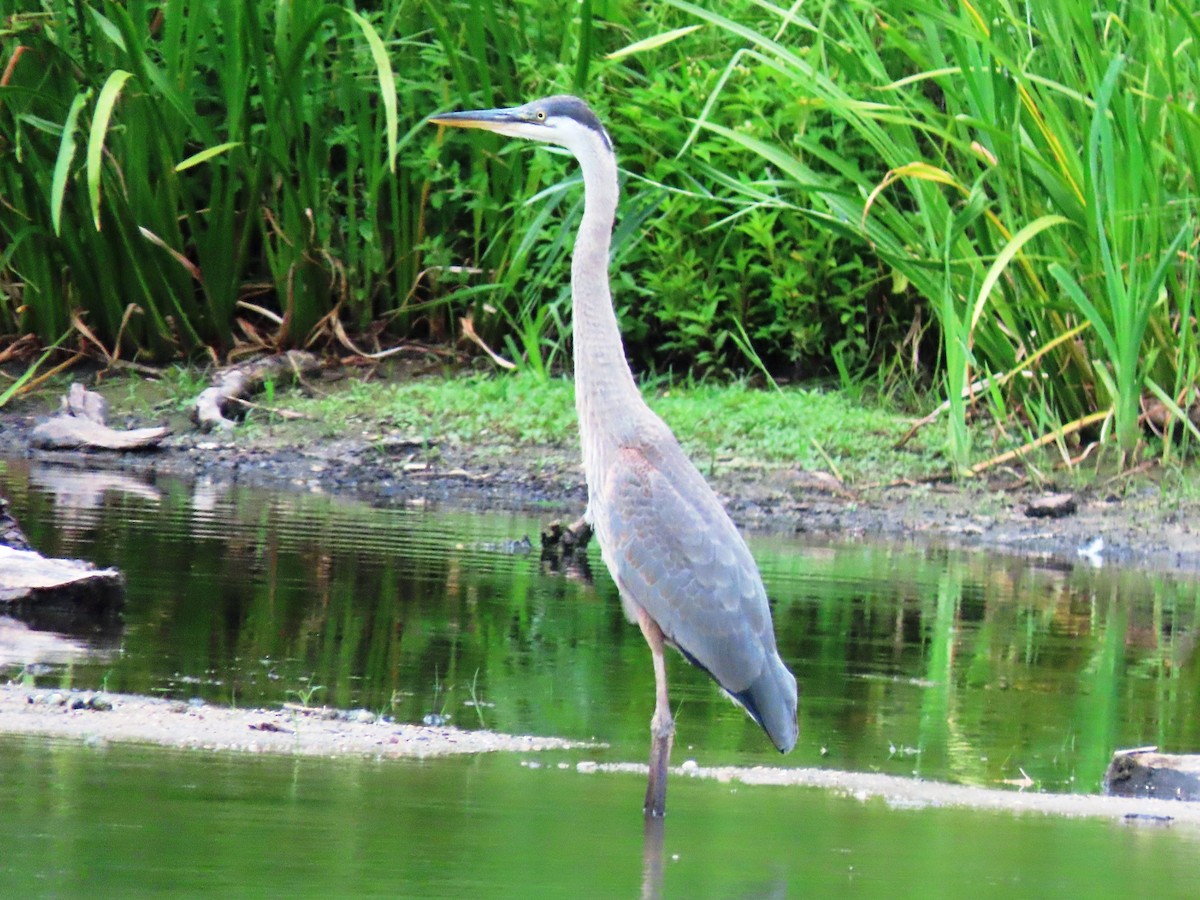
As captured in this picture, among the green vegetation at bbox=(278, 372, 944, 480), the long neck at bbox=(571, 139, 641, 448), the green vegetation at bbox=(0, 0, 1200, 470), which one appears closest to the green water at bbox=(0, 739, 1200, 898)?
the long neck at bbox=(571, 139, 641, 448)

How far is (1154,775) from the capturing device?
5047mm

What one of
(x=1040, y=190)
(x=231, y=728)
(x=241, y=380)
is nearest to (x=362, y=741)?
(x=231, y=728)

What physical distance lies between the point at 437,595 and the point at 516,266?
4.74 meters

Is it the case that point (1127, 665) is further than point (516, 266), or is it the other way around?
point (516, 266)

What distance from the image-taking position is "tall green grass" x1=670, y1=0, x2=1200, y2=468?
31.4ft

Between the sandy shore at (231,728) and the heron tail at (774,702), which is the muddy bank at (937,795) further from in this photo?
the sandy shore at (231,728)

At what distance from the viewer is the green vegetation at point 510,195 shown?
415 inches

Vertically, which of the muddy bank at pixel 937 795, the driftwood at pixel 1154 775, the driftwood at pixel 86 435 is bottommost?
the driftwood at pixel 86 435

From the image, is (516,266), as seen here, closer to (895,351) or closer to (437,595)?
(895,351)

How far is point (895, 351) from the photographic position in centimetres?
1246

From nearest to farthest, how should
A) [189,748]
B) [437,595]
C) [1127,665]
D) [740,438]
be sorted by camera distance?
[189,748] → [1127,665] → [437,595] → [740,438]

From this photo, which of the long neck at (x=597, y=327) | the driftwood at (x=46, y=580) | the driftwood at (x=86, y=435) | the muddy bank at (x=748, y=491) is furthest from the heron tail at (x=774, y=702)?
the driftwood at (x=86, y=435)

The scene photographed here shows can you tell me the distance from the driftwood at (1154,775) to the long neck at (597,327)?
1.64 m

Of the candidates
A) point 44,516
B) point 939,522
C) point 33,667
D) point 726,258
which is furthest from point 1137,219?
point 33,667
